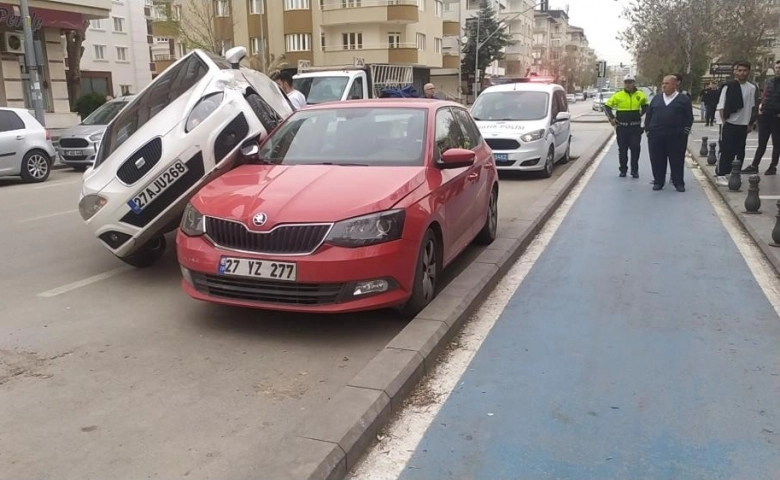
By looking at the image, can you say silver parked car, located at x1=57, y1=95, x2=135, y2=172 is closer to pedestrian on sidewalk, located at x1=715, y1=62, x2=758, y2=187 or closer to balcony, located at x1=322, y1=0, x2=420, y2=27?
pedestrian on sidewalk, located at x1=715, y1=62, x2=758, y2=187

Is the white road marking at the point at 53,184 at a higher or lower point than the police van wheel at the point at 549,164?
lower

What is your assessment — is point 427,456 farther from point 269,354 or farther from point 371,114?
point 371,114

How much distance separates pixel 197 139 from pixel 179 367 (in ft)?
7.84

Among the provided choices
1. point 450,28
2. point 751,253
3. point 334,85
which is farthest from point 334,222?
point 450,28

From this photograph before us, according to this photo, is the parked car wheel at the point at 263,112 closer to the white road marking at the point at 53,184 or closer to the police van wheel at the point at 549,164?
the police van wheel at the point at 549,164

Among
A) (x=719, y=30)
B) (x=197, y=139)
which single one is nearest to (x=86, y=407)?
(x=197, y=139)

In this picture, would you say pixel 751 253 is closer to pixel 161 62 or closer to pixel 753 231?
pixel 753 231

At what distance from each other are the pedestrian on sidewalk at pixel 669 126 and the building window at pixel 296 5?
42867 mm

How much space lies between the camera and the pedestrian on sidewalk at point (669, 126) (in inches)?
418

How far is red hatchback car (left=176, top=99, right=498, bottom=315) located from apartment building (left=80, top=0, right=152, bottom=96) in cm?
5148

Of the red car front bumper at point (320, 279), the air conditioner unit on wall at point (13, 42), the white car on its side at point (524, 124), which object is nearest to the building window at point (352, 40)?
the air conditioner unit on wall at point (13, 42)

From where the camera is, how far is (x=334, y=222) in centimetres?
450

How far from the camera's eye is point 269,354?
4531 mm

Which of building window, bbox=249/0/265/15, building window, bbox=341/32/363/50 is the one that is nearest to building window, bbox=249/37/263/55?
building window, bbox=249/0/265/15
